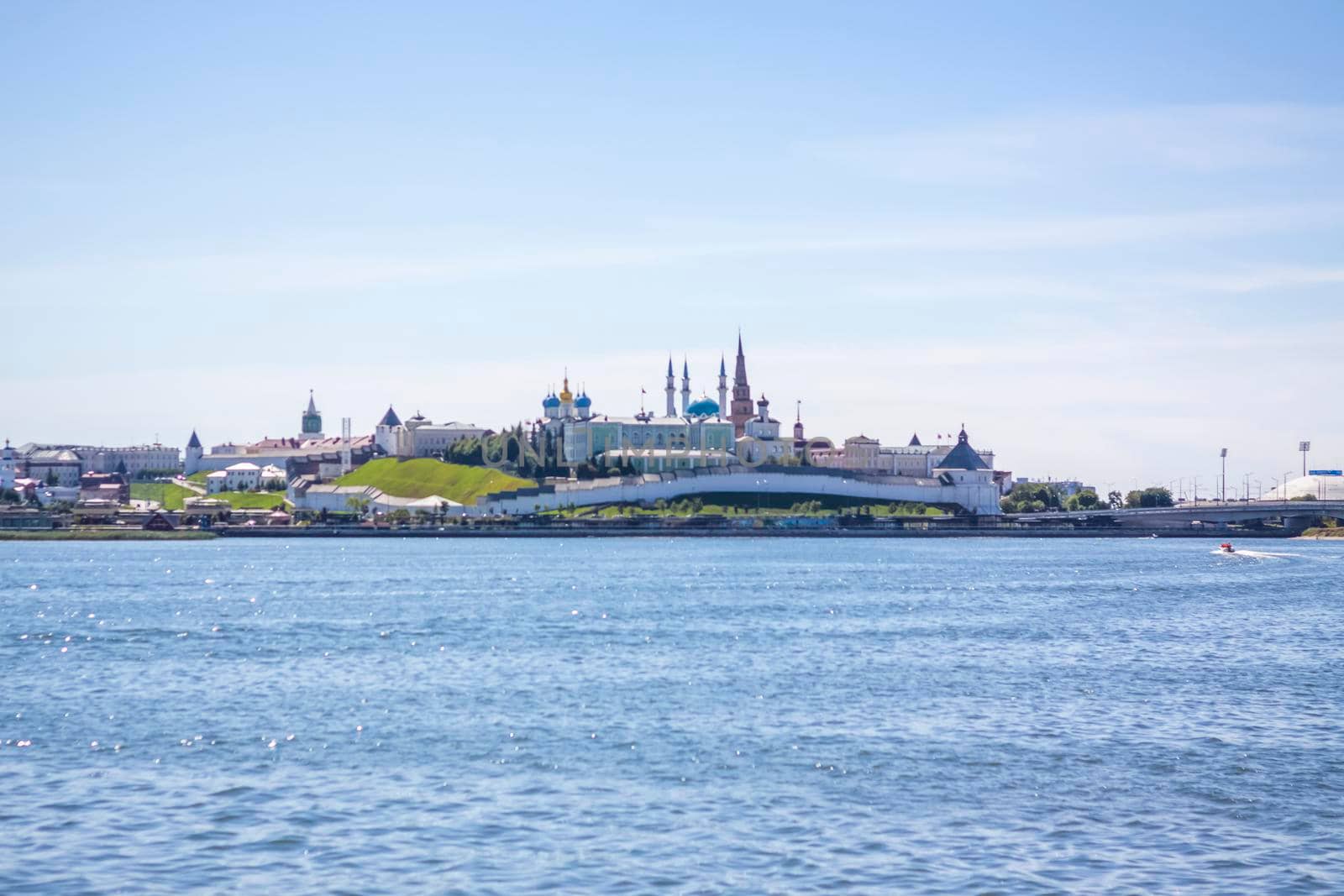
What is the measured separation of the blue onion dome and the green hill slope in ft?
81.4

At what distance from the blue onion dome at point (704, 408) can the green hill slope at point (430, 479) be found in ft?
81.4

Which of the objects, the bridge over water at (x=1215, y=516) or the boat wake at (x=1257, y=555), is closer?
the boat wake at (x=1257, y=555)

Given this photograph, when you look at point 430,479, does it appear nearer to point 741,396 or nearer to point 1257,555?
point 741,396

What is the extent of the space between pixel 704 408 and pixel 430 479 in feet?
99.6

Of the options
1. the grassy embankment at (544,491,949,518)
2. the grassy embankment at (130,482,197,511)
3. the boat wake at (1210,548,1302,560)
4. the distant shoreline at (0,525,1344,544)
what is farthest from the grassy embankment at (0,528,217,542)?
the boat wake at (1210,548,1302,560)

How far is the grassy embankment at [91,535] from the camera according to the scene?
389 feet

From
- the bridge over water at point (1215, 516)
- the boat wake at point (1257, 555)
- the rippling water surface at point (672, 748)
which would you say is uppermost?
the bridge over water at point (1215, 516)

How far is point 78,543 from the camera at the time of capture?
117m

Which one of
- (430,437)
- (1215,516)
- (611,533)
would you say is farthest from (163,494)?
(1215,516)

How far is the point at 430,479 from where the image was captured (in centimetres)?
16400

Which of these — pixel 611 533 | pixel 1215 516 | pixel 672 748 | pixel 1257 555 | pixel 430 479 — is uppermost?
pixel 430 479

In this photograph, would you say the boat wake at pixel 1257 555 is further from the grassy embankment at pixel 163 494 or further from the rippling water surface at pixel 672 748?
the grassy embankment at pixel 163 494

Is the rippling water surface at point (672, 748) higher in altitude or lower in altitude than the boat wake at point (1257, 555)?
higher

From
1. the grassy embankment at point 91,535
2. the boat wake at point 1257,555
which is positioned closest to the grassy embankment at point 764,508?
the grassy embankment at point 91,535
